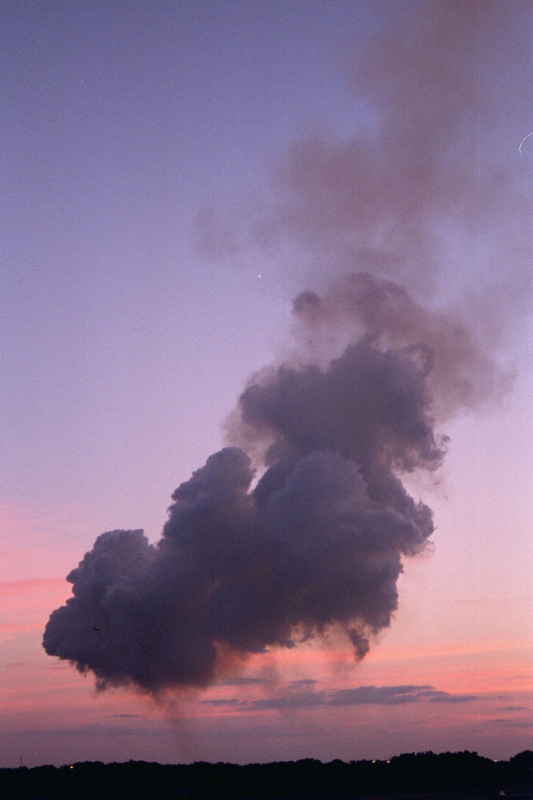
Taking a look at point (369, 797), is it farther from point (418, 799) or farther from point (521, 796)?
point (521, 796)

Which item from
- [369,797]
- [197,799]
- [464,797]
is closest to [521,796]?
[464,797]

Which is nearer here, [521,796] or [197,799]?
[521,796]

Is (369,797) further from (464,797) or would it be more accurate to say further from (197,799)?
(197,799)

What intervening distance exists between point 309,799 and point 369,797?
11.8 m

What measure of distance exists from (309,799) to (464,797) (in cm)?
2995

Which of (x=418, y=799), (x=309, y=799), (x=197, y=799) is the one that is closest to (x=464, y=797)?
(x=418, y=799)

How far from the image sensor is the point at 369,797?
19925 cm

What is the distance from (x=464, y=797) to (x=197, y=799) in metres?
51.6

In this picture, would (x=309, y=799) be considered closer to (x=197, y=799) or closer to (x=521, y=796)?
(x=197, y=799)

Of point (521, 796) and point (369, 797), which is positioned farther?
point (369, 797)

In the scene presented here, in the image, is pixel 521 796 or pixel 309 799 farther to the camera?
pixel 309 799

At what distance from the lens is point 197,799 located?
200m

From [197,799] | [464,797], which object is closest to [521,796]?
[464,797]

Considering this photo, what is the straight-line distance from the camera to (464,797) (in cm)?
19275
